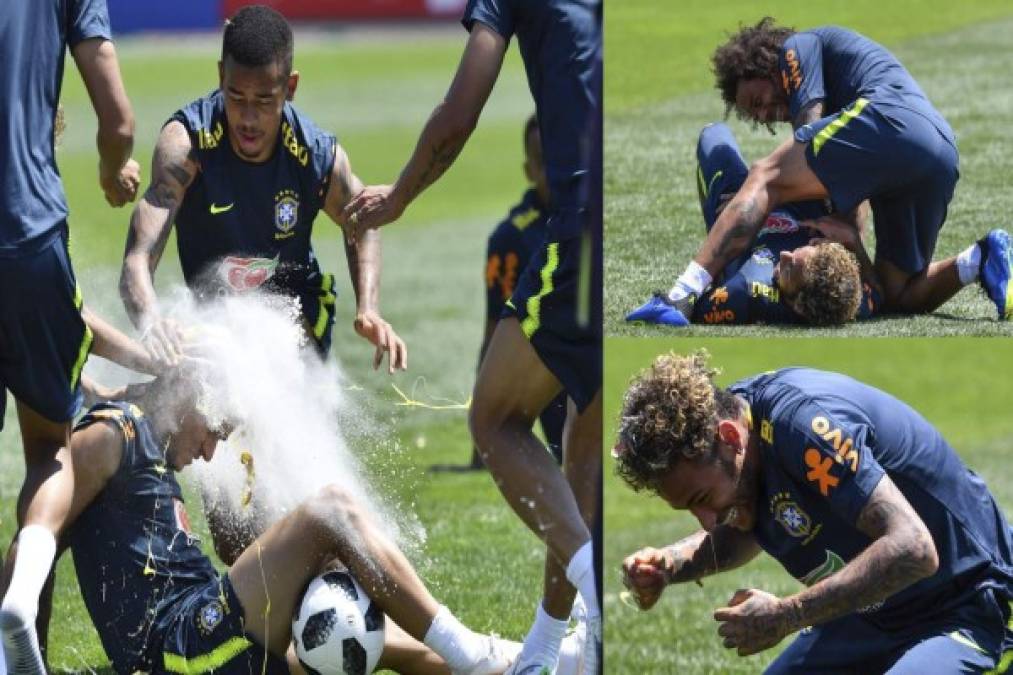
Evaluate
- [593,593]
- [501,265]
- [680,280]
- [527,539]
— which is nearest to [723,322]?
[680,280]

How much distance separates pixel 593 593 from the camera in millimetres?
4367

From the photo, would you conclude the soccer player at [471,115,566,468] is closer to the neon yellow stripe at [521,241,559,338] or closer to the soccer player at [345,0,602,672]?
the soccer player at [345,0,602,672]

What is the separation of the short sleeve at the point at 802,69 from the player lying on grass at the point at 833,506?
878 millimetres

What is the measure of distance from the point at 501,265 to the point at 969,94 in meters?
3.77

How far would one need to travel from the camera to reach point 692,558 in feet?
15.5

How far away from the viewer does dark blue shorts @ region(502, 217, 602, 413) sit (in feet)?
15.8

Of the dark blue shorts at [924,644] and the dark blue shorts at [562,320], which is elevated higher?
the dark blue shorts at [562,320]

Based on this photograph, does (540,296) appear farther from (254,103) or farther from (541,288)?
(254,103)

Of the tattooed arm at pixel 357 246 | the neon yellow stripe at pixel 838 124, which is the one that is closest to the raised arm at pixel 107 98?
the tattooed arm at pixel 357 246

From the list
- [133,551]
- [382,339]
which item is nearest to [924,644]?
[382,339]

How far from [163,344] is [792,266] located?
186cm

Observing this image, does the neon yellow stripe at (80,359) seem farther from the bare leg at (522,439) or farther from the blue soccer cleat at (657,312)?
the blue soccer cleat at (657,312)

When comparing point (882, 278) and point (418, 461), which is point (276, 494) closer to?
point (882, 278)

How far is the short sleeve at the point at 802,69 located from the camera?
479 cm
